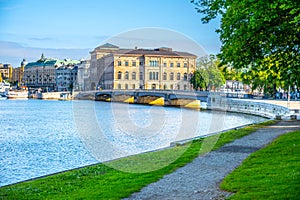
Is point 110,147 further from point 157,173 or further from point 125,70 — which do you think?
point 125,70

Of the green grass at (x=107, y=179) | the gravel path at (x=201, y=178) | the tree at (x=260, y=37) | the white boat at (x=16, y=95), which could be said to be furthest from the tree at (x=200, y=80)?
the green grass at (x=107, y=179)

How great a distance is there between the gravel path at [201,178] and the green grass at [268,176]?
385 mm

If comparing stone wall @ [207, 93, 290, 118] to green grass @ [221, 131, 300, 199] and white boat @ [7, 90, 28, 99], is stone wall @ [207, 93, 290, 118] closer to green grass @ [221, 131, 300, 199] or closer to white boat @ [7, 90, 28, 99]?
green grass @ [221, 131, 300, 199]

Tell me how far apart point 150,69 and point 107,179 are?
5336 inches

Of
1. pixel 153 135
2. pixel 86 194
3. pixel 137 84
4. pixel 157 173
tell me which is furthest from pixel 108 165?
pixel 137 84

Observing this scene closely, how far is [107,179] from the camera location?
1588 centimetres

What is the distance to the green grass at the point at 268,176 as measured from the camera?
36.8 ft

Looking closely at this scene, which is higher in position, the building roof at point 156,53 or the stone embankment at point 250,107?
the building roof at point 156,53

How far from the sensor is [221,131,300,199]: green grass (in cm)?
1123

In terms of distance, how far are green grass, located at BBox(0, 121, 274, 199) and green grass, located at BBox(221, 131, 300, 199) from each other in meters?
2.39

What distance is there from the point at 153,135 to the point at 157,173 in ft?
84.4

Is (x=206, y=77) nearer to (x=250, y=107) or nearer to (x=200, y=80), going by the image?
(x=200, y=80)

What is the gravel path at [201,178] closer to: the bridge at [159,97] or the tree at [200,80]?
the bridge at [159,97]

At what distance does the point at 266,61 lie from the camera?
70.7ft
